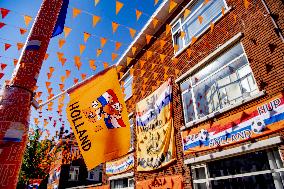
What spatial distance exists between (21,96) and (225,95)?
770cm

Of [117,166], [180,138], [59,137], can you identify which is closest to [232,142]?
[180,138]

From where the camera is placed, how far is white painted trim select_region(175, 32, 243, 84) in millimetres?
8539

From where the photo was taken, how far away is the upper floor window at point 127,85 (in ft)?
54.7

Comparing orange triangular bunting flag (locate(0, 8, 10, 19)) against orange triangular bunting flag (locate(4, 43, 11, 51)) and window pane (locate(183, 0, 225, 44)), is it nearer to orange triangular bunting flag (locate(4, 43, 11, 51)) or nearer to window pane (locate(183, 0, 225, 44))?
orange triangular bunting flag (locate(4, 43, 11, 51))

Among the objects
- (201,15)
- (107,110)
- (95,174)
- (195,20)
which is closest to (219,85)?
(201,15)

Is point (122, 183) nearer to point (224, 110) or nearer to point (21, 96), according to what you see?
point (224, 110)

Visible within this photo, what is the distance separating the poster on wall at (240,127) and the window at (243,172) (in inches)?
22.4

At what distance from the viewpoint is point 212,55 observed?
9297 millimetres

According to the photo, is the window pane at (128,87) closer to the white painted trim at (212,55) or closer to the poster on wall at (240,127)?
the white painted trim at (212,55)

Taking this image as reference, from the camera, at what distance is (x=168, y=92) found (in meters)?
11.4

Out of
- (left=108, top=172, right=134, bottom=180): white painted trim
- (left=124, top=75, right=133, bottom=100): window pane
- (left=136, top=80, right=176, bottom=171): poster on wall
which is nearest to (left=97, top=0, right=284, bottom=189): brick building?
(left=136, top=80, right=176, bottom=171): poster on wall

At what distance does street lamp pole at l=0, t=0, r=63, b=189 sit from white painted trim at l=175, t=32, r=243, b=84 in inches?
293

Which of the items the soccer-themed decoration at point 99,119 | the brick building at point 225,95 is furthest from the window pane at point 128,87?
the soccer-themed decoration at point 99,119

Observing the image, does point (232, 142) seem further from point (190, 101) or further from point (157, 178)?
point (157, 178)
